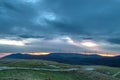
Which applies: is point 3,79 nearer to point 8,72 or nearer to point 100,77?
point 8,72

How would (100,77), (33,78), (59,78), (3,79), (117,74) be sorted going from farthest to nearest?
(117,74)
(100,77)
(59,78)
(33,78)
(3,79)

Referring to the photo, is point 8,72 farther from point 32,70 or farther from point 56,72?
point 56,72

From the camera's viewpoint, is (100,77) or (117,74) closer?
(100,77)

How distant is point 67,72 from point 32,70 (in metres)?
12.8

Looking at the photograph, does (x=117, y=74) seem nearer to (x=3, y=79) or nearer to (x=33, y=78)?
(x=33, y=78)

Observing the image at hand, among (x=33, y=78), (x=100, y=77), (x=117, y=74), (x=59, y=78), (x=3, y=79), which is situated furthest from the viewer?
(x=117, y=74)

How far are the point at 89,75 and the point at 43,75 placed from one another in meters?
17.6

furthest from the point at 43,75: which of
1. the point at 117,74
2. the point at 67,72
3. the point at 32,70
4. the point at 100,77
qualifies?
the point at 117,74

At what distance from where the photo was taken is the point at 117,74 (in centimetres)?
9756

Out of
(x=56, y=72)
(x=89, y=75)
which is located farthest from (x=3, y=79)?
(x=89, y=75)

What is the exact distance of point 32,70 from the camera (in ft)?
277

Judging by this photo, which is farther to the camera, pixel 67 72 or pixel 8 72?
pixel 67 72

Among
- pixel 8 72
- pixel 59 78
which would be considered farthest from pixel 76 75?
pixel 8 72

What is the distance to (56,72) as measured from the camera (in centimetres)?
8644
